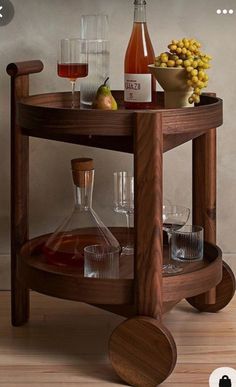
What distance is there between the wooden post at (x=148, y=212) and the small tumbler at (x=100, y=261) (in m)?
0.14

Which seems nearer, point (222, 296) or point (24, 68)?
point (24, 68)

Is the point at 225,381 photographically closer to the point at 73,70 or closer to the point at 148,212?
the point at 148,212

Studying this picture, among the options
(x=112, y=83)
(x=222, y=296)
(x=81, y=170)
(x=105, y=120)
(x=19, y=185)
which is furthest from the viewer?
(x=112, y=83)

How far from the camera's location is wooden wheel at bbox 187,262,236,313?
2320mm

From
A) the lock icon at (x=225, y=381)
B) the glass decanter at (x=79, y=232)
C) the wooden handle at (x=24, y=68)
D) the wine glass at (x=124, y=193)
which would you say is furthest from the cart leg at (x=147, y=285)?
the wooden handle at (x=24, y=68)

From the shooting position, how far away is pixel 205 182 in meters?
2.28

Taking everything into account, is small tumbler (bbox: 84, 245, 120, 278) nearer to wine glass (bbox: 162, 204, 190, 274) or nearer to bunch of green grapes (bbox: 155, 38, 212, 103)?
wine glass (bbox: 162, 204, 190, 274)

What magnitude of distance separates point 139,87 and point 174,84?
10cm

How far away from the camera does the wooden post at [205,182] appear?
2.27 meters

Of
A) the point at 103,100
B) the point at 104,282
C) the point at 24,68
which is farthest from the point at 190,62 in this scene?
the point at 104,282

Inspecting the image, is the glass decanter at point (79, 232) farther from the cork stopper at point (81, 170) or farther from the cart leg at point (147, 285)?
the cart leg at point (147, 285)

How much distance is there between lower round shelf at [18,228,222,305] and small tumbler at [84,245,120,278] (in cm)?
3

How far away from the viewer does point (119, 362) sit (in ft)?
6.27

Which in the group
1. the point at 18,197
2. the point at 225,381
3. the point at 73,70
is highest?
the point at 73,70
